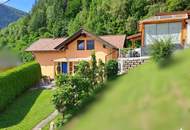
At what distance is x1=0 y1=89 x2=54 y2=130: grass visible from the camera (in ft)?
30.6

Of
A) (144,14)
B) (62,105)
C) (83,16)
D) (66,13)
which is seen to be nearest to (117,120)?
(62,105)

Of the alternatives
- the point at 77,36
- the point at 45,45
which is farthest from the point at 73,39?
the point at 45,45

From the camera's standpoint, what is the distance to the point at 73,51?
1620 centimetres

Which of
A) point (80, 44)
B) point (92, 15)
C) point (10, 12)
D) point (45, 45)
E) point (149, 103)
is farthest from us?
point (92, 15)

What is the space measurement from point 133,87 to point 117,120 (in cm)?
5

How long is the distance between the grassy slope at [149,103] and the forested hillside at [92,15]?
19.2 m

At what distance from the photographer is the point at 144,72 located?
548 millimetres

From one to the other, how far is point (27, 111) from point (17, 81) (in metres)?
2.40

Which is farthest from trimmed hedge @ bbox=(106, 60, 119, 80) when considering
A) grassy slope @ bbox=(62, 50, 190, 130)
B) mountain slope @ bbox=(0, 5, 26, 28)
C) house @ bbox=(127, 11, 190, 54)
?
house @ bbox=(127, 11, 190, 54)

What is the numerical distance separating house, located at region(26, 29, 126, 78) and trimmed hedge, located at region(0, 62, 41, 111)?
1.05 meters

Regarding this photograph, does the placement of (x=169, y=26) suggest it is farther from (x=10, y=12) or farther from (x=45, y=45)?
(x=10, y=12)

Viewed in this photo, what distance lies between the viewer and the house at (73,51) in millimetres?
15596

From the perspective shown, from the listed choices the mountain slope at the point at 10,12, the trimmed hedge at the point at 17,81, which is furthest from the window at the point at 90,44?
the mountain slope at the point at 10,12

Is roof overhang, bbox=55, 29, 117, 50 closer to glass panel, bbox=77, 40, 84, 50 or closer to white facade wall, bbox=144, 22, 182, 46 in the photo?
glass panel, bbox=77, 40, 84, 50
